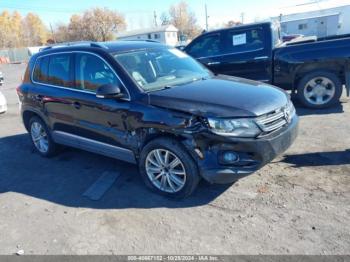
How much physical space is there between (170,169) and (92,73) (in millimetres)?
1803

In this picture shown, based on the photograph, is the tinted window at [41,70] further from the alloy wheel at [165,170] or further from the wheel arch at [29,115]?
the alloy wheel at [165,170]

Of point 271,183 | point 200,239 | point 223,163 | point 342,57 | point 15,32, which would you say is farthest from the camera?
point 15,32

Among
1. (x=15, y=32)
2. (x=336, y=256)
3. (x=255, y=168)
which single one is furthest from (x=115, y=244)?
(x=15, y=32)

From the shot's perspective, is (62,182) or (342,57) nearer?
(62,182)

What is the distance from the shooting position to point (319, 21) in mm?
41094

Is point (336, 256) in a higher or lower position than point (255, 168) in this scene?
lower

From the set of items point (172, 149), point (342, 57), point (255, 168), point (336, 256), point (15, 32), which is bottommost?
point (336, 256)

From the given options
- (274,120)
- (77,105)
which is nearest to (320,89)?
(274,120)

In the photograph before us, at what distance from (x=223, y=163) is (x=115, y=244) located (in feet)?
4.62

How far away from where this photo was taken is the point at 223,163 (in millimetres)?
3705

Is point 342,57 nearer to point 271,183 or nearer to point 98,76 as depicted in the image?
point 271,183

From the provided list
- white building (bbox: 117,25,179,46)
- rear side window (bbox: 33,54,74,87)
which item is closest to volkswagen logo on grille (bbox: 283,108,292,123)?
rear side window (bbox: 33,54,74,87)

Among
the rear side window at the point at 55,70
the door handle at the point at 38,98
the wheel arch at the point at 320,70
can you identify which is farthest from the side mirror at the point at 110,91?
the wheel arch at the point at 320,70

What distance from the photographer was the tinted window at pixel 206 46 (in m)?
8.53
